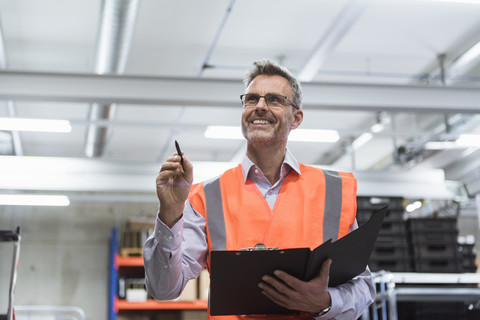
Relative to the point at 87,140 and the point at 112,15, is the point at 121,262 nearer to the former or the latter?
the point at 87,140

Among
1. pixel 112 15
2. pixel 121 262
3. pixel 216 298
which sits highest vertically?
pixel 112 15

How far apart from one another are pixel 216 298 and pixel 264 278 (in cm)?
15

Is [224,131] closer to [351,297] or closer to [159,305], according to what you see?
[159,305]

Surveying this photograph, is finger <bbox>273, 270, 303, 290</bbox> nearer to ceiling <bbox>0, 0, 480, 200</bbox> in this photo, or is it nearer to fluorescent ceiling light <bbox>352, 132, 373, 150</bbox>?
ceiling <bbox>0, 0, 480, 200</bbox>

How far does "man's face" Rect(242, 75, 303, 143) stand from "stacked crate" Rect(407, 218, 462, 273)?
180 inches

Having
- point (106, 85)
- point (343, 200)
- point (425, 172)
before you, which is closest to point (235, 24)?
point (106, 85)

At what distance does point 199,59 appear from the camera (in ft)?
24.4

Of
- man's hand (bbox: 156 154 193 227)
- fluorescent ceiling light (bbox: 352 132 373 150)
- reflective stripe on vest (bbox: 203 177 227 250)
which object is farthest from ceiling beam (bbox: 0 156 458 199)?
man's hand (bbox: 156 154 193 227)

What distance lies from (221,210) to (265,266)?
35cm

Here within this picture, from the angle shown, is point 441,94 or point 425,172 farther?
point 425,172

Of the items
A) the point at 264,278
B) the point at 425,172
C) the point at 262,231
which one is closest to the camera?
the point at 264,278

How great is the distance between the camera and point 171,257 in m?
1.66

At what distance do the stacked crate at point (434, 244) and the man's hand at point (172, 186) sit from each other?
5001mm

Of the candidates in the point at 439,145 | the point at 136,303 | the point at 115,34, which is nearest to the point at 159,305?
the point at 136,303
